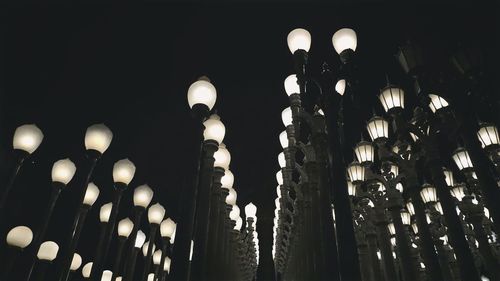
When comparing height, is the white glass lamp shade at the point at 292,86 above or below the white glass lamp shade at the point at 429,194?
above

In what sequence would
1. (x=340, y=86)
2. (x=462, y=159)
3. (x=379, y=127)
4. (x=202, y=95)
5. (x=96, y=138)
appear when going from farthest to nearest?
(x=462, y=159)
(x=379, y=127)
(x=96, y=138)
(x=340, y=86)
(x=202, y=95)

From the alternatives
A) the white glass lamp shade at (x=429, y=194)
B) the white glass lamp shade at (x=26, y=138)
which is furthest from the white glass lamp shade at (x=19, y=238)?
the white glass lamp shade at (x=429, y=194)

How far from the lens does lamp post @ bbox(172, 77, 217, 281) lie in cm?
420

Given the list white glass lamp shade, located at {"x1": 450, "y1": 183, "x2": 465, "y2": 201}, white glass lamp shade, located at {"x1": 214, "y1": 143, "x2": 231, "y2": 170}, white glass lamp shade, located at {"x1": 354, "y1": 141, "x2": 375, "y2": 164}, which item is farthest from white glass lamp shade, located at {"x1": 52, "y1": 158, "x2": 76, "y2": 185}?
white glass lamp shade, located at {"x1": 450, "y1": 183, "x2": 465, "y2": 201}

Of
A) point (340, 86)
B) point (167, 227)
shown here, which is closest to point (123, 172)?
point (167, 227)

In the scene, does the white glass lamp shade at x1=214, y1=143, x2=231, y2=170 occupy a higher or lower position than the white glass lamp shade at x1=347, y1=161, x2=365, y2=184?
lower

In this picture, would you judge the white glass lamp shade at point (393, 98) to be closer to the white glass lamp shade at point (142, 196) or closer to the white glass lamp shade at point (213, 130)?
the white glass lamp shade at point (213, 130)

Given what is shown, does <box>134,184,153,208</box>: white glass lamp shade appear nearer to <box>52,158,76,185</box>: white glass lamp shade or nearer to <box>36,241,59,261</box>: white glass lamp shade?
<box>52,158,76,185</box>: white glass lamp shade

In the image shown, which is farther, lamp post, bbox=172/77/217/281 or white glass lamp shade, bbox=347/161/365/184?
white glass lamp shade, bbox=347/161/365/184

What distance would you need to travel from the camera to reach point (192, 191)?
498 cm

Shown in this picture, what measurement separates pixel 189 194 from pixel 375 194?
229 inches

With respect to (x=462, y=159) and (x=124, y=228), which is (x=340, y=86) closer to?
(x=462, y=159)

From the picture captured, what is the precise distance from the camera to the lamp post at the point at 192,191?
420cm

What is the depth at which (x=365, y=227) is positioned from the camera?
11180 mm
